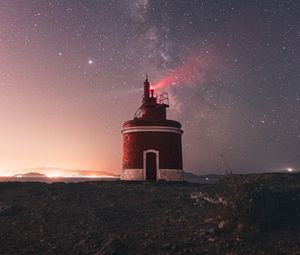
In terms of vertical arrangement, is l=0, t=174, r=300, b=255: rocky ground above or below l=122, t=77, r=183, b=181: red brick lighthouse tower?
below

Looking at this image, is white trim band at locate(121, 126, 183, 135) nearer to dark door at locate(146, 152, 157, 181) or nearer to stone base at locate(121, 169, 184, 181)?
dark door at locate(146, 152, 157, 181)

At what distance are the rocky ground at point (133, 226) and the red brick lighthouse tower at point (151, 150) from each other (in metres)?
7.34

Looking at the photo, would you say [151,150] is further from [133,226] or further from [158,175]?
[133,226]

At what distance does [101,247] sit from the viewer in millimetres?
11023

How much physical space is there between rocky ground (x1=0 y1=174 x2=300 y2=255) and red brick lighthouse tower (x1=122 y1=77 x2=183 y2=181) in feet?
24.1

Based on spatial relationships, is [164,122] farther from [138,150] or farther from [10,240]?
[10,240]

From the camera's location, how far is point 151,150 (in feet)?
86.5

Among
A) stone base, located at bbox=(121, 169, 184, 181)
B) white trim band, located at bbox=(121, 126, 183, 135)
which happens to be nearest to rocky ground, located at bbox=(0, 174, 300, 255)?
stone base, located at bbox=(121, 169, 184, 181)

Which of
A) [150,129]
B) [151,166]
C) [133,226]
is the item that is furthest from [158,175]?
[133,226]

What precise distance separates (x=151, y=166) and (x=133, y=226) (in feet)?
43.6

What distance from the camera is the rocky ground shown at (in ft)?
35.6

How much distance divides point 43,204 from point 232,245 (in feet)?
32.3

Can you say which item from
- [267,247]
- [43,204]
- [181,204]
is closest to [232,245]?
[267,247]

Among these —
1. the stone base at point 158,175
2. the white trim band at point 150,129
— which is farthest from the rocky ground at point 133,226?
the white trim band at point 150,129
